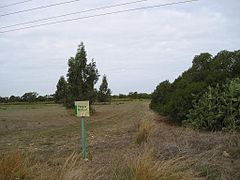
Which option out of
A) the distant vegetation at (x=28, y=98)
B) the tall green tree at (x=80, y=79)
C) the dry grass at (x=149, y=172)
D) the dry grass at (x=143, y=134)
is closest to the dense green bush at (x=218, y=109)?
the dry grass at (x=143, y=134)

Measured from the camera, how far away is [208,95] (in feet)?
52.2

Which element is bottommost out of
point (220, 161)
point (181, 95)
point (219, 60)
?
point (220, 161)

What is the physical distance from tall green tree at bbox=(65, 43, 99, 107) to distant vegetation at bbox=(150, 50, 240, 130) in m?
15.6

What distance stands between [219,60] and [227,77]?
2304mm

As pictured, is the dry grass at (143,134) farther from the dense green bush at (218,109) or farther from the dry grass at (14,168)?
the dry grass at (14,168)

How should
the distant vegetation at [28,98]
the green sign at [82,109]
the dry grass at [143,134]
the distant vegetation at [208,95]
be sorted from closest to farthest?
the green sign at [82,109] < the dry grass at [143,134] < the distant vegetation at [208,95] < the distant vegetation at [28,98]

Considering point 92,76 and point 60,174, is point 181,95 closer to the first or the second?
point 60,174

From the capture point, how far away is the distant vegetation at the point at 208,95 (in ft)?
49.8

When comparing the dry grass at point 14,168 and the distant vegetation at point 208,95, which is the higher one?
the distant vegetation at point 208,95

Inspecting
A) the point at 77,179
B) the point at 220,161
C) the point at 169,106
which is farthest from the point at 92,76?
the point at 77,179

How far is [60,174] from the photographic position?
4887mm

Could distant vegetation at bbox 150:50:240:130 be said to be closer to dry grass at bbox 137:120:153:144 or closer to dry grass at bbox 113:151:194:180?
dry grass at bbox 137:120:153:144

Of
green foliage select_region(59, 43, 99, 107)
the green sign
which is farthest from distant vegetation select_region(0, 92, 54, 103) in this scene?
the green sign

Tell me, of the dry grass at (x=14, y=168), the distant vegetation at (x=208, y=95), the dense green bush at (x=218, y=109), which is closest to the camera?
the dry grass at (x=14, y=168)
